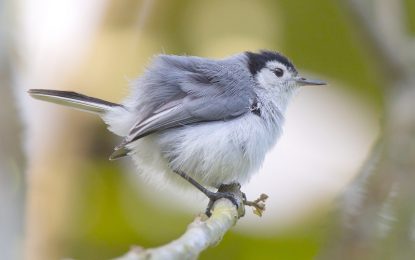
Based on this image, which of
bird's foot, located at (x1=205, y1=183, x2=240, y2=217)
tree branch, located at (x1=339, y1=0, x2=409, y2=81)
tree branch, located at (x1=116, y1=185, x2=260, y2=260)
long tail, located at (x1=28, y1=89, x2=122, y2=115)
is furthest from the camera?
long tail, located at (x1=28, y1=89, x2=122, y2=115)

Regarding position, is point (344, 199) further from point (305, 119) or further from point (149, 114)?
point (305, 119)

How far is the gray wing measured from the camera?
8.56 ft

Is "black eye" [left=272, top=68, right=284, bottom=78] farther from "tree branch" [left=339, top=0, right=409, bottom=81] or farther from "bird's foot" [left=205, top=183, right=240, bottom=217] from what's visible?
"tree branch" [left=339, top=0, right=409, bottom=81]

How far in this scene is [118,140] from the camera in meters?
3.34

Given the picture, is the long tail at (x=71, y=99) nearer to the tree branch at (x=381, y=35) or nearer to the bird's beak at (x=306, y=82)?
the bird's beak at (x=306, y=82)

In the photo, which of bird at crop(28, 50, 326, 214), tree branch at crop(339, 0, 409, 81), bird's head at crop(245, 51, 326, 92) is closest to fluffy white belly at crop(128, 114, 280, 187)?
bird at crop(28, 50, 326, 214)

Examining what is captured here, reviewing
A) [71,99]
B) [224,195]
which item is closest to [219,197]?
[224,195]

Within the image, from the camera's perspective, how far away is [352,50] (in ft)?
12.0

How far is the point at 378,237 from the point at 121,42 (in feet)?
7.63

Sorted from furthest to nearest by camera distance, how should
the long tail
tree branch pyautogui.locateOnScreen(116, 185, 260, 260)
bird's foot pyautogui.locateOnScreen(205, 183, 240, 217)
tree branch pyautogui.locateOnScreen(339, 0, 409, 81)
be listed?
the long tail, bird's foot pyautogui.locateOnScreen(205, 183, 240, 217), tree branch pyautogui.locateOnScreen(339, 0, 409, 81), tree branch pyautogui.locateOnScreen(116, 185, 260, 260)

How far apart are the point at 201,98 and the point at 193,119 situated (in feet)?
0.29

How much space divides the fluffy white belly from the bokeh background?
0.13 m

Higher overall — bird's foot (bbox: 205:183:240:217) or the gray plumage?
the gray plumage

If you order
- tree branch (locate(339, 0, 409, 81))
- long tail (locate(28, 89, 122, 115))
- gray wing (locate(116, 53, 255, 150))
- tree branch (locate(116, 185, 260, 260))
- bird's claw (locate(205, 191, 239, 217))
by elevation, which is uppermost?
tree branch (locate(339, 0, 409, 81))
